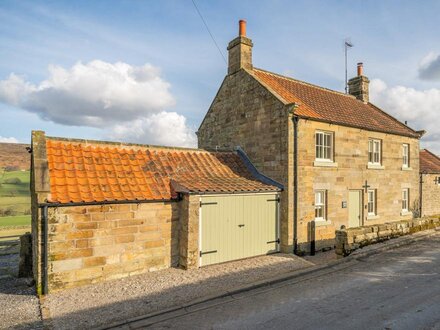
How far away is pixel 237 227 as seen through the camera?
10.9 metres

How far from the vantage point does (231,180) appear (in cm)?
1201

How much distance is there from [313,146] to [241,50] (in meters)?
6.45

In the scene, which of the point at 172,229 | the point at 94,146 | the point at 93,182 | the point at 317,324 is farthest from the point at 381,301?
the point at 94,146

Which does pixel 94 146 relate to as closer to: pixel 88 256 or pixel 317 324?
pixel 88 256

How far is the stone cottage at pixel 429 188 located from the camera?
22.2 metres

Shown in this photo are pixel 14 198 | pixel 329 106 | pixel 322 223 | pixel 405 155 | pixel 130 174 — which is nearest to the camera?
pixel 130 174

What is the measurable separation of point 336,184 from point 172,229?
846cm

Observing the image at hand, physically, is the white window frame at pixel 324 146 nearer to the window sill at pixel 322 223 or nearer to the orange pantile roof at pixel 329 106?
the orange pantile roof at pixel 329 106

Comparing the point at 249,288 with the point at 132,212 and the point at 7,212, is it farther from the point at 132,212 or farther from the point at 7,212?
the point at 7,212

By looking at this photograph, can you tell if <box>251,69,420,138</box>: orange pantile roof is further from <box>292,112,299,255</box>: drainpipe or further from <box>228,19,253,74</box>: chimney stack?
<box>228,19,253,74</box>: chimney stack

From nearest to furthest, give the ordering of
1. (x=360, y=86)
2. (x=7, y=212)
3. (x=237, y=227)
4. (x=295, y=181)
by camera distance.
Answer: (x=237, y=227) → (x=295, y=181) → (x=360, y=86) → (x=7, y=212)

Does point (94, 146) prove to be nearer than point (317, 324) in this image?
No

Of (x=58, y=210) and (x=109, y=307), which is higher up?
(x=58, y=210)

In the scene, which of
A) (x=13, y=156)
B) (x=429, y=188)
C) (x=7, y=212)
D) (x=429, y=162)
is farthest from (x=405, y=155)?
(x=13, y=156)
